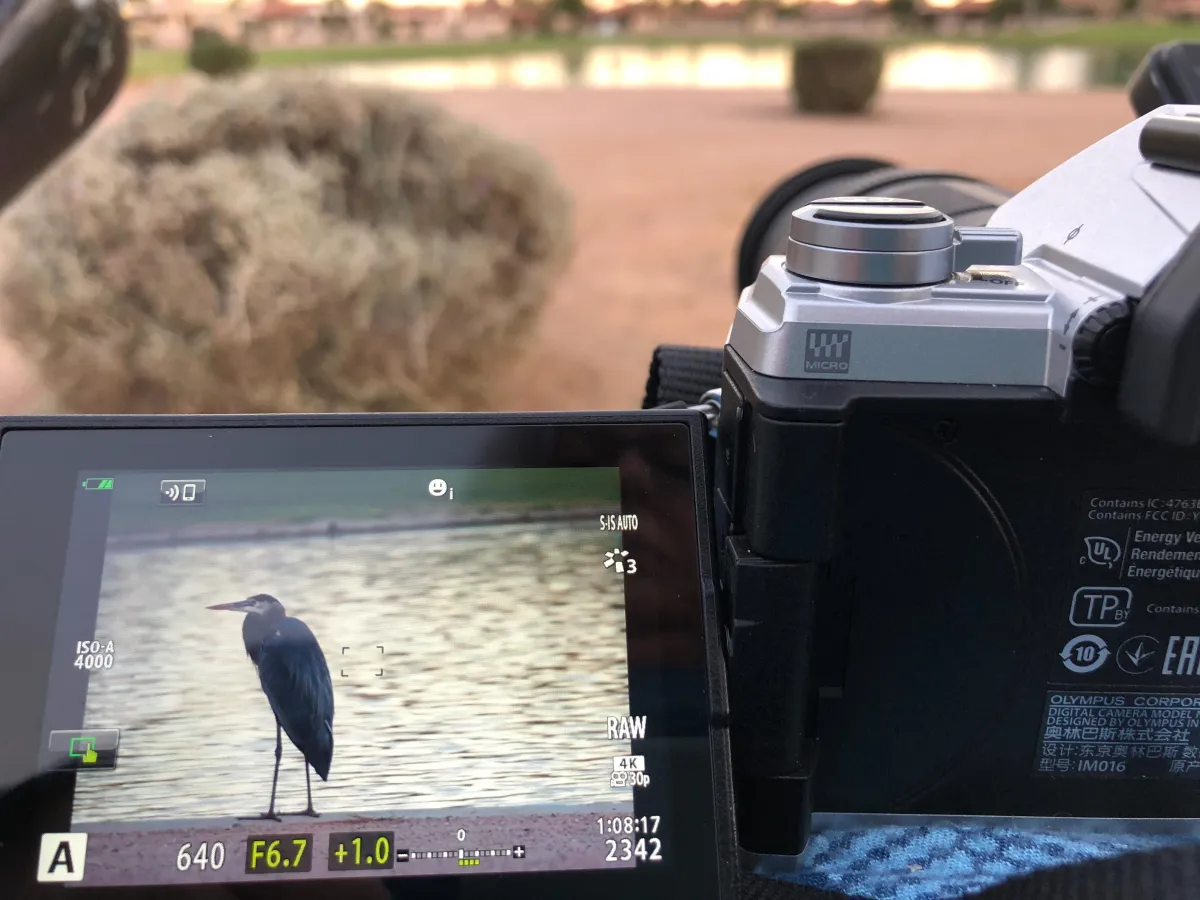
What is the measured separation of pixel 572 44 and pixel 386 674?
445 centimetres

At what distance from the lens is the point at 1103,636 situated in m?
0.40

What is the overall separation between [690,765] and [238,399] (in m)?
1.52

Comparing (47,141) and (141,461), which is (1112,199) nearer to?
(141,461)

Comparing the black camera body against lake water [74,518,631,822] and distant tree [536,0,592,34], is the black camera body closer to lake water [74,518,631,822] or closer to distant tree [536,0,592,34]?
lake water [74,518,631,822]

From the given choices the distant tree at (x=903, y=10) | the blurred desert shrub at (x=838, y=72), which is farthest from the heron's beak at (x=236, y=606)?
the blurred desert shrub at (x=838, y=72)

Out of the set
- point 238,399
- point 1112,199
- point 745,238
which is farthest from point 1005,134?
point 1112,199

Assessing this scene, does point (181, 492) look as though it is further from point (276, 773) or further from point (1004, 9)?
point (1004, 9)

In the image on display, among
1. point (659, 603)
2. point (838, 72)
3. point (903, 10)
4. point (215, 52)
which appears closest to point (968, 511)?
point (659, 603)

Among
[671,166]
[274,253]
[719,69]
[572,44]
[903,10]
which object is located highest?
[903,10]

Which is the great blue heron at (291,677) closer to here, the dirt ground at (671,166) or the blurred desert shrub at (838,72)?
the dirt ground at (671,166)

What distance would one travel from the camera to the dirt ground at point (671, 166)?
3.07 metres

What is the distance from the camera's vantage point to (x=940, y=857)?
43cm

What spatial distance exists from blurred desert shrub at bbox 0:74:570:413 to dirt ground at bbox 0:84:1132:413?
1.88 ft

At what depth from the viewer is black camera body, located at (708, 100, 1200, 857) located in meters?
0.36
